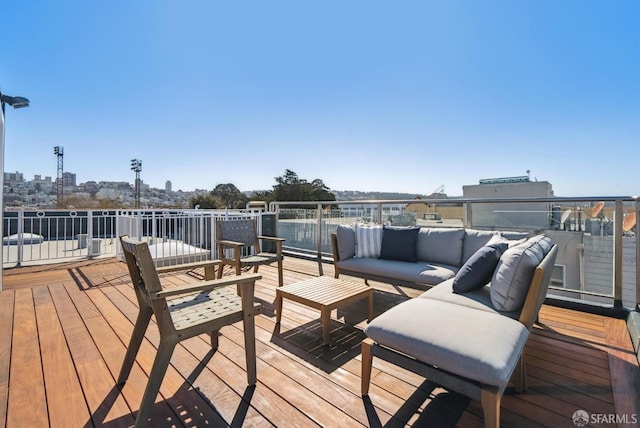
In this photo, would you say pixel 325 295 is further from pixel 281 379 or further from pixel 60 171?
pixel 60 171

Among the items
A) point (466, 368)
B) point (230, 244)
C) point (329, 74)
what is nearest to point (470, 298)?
point (466, 368)

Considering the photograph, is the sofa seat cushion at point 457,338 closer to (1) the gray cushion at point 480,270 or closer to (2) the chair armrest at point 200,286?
(1) the gray cushion at point 480,270

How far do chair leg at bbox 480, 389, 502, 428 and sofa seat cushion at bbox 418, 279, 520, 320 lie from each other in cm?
65

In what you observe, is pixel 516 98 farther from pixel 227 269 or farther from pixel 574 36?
pixel 227 269

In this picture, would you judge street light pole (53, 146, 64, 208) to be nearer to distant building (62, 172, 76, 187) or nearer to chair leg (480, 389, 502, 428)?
distant building (62, 172, 76, 187)

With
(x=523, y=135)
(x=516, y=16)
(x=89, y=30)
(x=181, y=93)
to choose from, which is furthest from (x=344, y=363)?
(x=523, y=135)

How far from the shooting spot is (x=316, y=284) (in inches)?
108

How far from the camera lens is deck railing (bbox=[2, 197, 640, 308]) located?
2.69 metres

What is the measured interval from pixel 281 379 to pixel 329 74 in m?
7.09

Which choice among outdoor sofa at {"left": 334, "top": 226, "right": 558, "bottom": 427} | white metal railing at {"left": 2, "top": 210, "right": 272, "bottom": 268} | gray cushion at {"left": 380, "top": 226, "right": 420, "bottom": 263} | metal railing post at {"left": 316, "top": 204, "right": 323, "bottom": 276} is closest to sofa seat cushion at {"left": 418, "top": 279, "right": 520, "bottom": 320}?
outdoor sofa at {"left": 334, "top": 226, "right": 558, "bottom": 427}

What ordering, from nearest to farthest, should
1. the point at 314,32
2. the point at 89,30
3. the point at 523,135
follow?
the point at 89,30 < the point at 314,32 < the point at 523,135

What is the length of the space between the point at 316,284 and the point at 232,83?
6.52 metres

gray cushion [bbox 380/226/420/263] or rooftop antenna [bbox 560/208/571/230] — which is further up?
rooftop antenna [bbox 560/208/571/230]

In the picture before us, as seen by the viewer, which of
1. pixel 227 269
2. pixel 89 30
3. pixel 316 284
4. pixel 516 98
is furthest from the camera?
pixel 516 98
